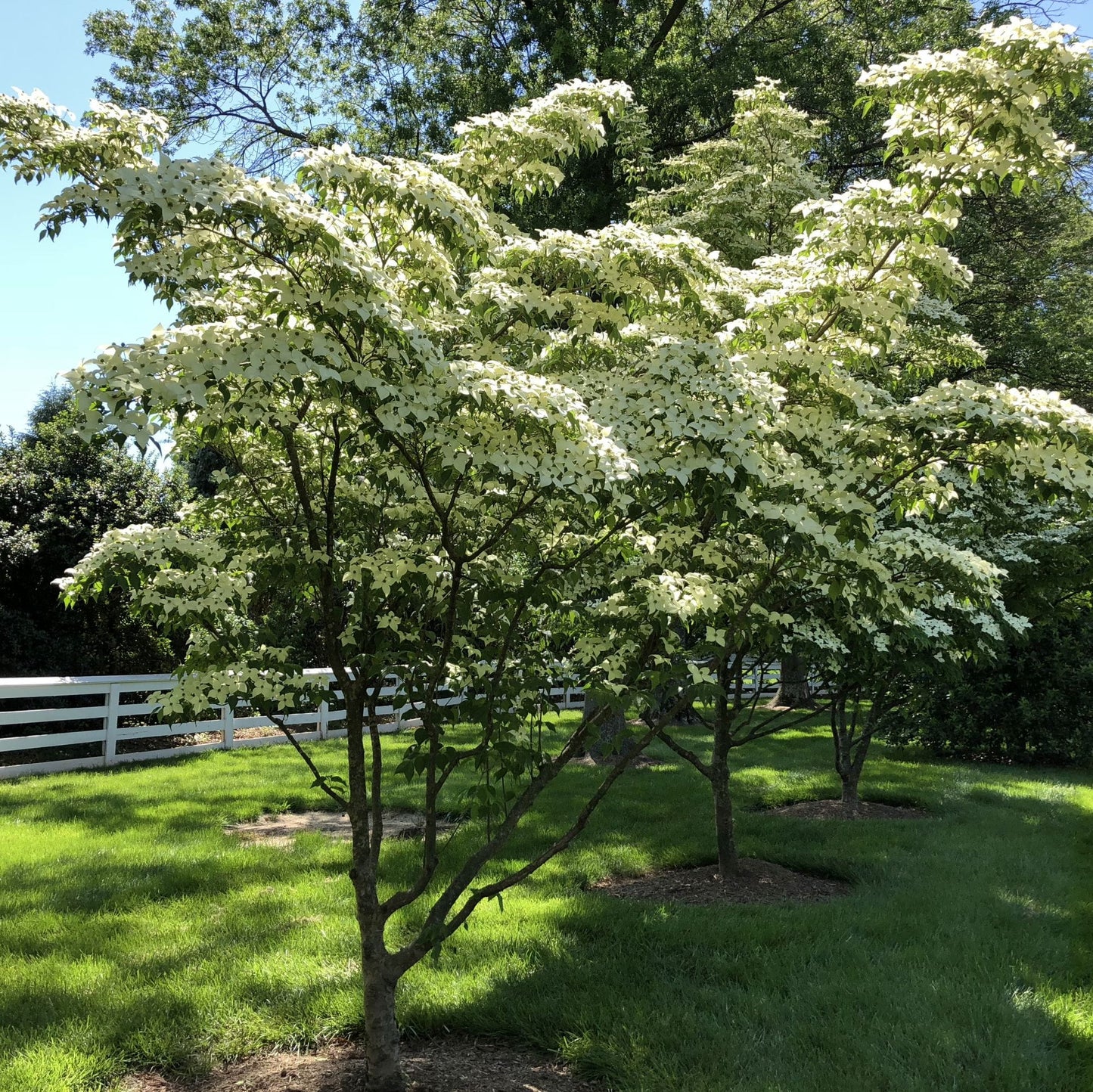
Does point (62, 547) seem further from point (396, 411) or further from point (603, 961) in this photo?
point (396, 411)

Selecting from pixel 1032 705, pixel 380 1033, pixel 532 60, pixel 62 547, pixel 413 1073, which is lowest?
pixel 413 1073

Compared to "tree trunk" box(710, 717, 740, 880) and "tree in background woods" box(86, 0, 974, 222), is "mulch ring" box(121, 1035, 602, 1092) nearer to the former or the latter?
"tree trunk" box(710, 717, 740, 880)

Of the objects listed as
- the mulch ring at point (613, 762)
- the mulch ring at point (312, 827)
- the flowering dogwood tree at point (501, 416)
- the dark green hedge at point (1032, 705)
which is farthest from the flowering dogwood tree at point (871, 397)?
the dark green hedge at point (1032, 705)

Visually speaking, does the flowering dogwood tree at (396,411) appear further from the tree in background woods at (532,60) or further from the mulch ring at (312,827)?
the tree in background woods at (532,60)

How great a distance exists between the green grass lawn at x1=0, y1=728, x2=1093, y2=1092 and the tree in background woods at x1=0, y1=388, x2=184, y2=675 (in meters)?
3.34

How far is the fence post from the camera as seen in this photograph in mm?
8594

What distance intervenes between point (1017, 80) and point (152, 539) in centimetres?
344

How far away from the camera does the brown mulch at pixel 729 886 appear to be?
521 centimetres

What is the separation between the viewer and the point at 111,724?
28.4ft

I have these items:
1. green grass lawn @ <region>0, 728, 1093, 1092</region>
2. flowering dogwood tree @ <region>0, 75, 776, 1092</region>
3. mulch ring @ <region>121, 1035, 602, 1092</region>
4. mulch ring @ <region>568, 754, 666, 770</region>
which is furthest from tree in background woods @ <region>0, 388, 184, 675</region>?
mulch ring @ <region>121, 1035, 602, 1092</region>

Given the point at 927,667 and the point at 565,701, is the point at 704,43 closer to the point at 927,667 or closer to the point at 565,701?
the point at 565,701

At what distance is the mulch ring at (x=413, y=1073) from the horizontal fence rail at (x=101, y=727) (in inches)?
171

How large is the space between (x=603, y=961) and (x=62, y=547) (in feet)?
26.2

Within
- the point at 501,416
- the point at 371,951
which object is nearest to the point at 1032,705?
the point at 371,951
